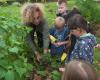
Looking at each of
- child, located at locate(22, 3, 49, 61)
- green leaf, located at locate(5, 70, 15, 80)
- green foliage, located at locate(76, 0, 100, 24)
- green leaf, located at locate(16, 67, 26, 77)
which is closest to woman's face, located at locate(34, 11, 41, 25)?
child, located at locate(22, 3, 49, 61)

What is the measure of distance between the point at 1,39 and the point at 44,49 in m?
2.10

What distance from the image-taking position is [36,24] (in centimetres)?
607

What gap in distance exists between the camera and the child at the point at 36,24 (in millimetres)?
5848

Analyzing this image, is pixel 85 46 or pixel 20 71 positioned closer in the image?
pixel 20 71

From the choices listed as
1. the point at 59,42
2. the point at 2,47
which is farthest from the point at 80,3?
the point at 2,47

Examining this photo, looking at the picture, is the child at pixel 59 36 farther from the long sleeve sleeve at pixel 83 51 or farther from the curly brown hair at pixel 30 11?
the long sleeve sleeve at pixel 83 51

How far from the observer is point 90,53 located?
15.6ft

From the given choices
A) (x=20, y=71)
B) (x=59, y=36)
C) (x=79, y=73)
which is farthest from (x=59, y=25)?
(x=79, y=73)

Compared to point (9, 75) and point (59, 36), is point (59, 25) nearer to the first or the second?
point (59, 36)

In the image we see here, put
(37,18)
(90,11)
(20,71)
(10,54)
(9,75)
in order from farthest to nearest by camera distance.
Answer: (90,11), (37,18), (10,54), (20,71), (9,75)

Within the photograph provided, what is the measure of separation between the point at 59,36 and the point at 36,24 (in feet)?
1.97

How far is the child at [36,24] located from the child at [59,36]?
25 cm

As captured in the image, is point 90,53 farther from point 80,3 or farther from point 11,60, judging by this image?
point 80,3

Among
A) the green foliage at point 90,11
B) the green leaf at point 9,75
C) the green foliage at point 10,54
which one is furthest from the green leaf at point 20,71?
the green foliage at point 90,11
